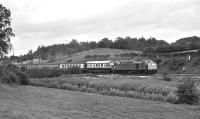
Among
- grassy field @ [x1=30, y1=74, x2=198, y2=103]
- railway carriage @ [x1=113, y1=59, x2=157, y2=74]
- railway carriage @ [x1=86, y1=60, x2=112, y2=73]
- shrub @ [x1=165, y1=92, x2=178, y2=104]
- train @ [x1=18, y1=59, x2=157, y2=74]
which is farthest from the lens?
railway carriage @ [x1=86, y1=60, x2=112, y2=73]

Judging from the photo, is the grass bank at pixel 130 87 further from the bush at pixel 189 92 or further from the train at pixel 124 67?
the train at pixel 124 67

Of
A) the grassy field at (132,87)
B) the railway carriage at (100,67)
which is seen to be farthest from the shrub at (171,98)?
the railway carriage at (100,67)

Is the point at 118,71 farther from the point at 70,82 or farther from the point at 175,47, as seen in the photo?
the point at 175,47

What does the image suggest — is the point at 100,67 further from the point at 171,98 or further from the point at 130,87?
the point at 171,98

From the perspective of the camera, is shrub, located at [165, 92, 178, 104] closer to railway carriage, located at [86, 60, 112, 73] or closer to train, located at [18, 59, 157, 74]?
train, located at [18, 59, 157, 74]

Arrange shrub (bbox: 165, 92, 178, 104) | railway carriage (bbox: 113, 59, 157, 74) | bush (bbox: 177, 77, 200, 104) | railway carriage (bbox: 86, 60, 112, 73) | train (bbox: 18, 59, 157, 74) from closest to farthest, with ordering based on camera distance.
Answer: bush (bbox: 177, 77, 200, 104) < shrub (bbox: 165, 92, 178, 104) < railway carriage (bbox: 113, 59, 157, 74) < train (bbox: 18, 59, 157, 74) < railway carriage (bbox: 86, 60, 112, 73)

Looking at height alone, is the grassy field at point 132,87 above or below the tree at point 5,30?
below

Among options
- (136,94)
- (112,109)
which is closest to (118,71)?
(136,94)

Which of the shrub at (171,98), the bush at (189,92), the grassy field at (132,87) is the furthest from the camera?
the grassy field at (132,87)

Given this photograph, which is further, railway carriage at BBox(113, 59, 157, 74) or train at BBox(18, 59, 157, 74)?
train at BBox(18, 59, 157, 74)

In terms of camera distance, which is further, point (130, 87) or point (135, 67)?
point (135, 67)

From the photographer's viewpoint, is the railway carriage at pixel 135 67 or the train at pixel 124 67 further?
the train at pixel 124 67

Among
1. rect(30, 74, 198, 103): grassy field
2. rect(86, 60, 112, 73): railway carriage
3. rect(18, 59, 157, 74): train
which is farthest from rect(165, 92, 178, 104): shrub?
rect(86, 60, 112, 73): railway carriage

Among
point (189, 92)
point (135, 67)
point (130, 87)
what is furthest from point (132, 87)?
point (135, 67)
